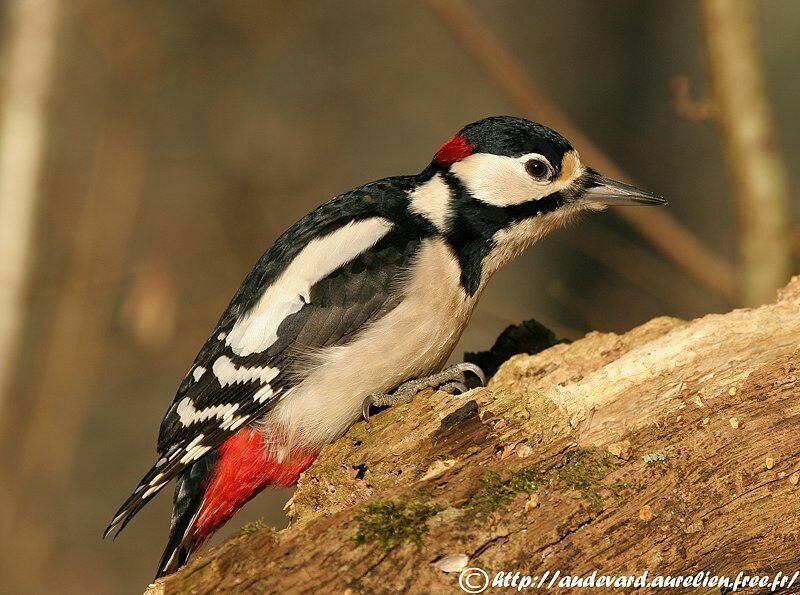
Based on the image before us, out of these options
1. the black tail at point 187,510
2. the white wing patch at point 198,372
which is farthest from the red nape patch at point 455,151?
the black tail at point 187,510

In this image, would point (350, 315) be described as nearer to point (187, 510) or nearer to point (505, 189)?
point (505, 189)

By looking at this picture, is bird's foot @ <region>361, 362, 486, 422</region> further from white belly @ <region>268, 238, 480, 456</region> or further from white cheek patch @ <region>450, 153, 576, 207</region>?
white cheek patch @ <region>450, 153, 576, 207</region>

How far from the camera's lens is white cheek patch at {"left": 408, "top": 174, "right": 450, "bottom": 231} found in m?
3.30

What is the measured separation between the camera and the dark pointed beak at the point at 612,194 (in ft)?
11.1

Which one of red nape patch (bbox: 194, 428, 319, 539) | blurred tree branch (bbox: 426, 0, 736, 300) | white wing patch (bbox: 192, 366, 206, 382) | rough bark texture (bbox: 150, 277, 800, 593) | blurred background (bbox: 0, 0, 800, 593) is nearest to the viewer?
rough bark texture (bbox: 150, 277, 800, 593)

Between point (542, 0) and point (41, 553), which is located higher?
point (542, 0)

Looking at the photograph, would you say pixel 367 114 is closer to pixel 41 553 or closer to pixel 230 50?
pixel 230 50

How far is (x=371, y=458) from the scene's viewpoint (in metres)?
2.75

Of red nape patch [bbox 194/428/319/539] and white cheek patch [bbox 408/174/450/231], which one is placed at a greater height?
white cheek patch [bbox 408/174/450/231]

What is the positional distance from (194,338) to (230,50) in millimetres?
2460

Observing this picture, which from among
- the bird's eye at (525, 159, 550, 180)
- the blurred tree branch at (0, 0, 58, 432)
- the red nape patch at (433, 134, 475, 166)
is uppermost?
the blurred tree branch at (0, 0, 58, 432)

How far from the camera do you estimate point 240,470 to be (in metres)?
3.16

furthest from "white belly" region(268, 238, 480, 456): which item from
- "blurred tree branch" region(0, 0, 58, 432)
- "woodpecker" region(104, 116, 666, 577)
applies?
"blurred tree branch" region(0, 0, 58, 432)

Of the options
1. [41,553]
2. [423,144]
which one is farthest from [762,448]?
[423,144]
